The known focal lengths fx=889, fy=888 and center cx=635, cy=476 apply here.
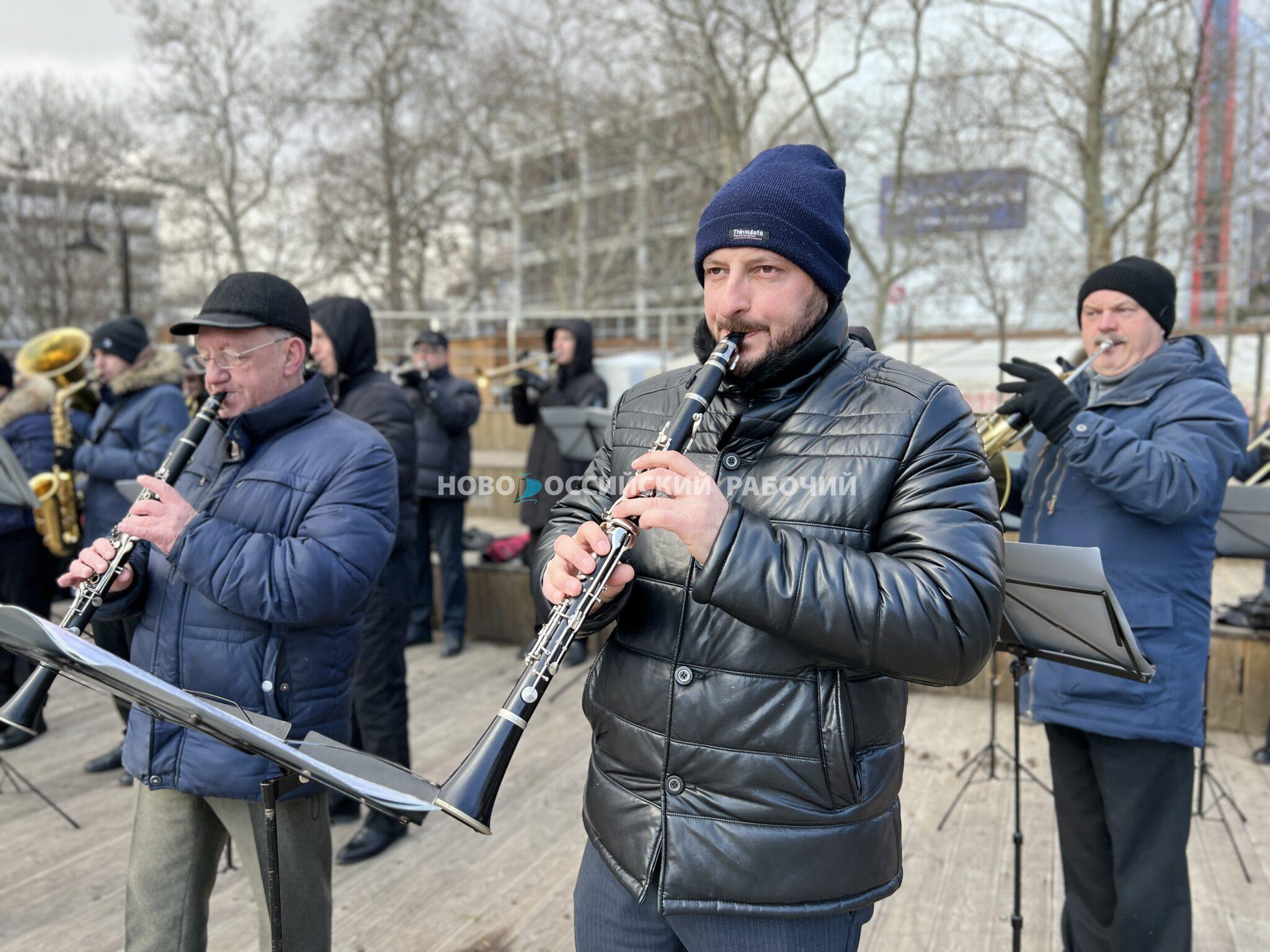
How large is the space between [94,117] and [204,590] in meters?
26.6

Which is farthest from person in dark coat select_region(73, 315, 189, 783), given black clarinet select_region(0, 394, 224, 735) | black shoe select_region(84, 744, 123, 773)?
black clarinet select_region(0, 394, 224, 735)

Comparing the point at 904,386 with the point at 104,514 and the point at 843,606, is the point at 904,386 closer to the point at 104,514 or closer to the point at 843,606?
the point at 843,606

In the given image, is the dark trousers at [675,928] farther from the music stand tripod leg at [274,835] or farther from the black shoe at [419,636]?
the black shoe at [419,636]

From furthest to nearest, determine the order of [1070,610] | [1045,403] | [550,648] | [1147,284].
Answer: [1147,284] < [1045,403] < [1070,610] < [550,648]

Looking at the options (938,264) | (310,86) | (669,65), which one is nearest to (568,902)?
(669,65)

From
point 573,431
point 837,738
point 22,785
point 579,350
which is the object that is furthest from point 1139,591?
point 22,785

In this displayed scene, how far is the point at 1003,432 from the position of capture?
2.95 meters

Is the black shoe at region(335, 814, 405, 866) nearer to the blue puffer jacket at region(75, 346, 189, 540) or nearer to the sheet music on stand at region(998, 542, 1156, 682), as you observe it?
the blue puffer jacket at region(75, 346, 189, 540)

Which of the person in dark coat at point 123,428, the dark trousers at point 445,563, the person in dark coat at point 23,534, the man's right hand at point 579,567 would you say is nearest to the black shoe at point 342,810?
the person in dark coat at point 123,428

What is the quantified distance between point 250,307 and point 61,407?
4.12 metres

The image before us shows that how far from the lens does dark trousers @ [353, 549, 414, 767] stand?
13.0ft

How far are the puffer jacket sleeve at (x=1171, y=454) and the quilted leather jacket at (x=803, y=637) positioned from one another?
1.14m

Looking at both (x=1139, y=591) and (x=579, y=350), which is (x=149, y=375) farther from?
(x=1139, y=591)

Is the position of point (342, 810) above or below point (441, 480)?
below
